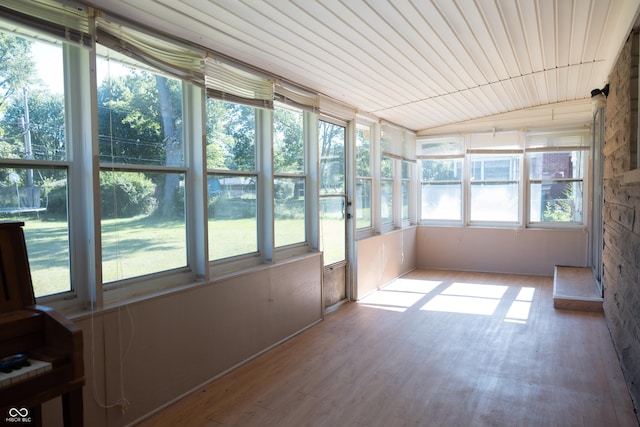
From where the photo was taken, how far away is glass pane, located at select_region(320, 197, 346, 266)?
16.3 feet

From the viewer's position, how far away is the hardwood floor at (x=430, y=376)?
2.74 m

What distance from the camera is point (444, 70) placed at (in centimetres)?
429

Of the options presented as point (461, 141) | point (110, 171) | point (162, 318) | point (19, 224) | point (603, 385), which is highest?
point (461, 141)

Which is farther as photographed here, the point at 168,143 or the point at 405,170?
the point at 405,170

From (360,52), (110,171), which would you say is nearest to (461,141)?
(360,52)

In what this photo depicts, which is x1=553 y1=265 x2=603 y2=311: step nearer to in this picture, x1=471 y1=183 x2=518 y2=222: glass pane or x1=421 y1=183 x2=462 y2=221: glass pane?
x1=471 y1=183 x2=518 y2=222: glass pane

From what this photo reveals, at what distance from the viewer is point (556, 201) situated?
698 cm

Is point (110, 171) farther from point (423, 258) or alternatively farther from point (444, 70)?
point (423, 258)

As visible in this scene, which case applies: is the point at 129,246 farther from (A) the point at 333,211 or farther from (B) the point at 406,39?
(A) the point at 333,211

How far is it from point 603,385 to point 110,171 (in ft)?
11.9

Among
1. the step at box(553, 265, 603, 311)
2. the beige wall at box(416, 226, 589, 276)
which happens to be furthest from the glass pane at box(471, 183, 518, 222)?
the step at box(553, 265, 603, 311)

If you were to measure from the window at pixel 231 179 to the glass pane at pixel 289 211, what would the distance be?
0.33 m

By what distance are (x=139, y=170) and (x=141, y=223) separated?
339 mm

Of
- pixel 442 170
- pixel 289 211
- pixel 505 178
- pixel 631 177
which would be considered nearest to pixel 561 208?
pixel 505 178
